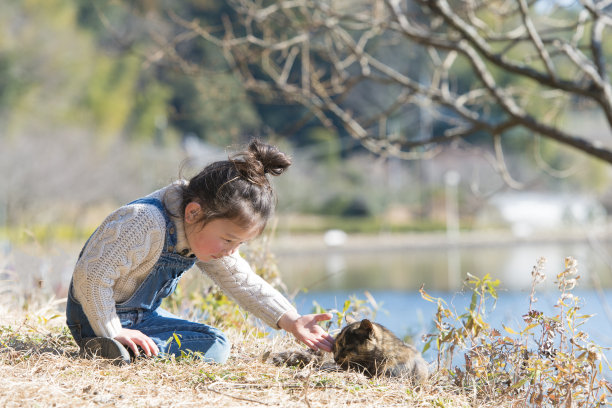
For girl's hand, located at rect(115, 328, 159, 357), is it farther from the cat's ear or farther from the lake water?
the lake water

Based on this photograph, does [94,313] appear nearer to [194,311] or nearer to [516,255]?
[194,311]

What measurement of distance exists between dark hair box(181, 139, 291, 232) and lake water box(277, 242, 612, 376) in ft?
3.92

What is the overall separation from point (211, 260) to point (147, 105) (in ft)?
88.8

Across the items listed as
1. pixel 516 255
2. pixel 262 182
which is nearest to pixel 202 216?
pixel 262 182

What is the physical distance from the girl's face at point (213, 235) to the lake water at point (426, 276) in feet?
4.10

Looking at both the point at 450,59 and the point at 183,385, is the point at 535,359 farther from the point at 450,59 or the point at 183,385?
the point at 450,59

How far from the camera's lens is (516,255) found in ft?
58.4

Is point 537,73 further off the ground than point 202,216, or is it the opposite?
point 537,73

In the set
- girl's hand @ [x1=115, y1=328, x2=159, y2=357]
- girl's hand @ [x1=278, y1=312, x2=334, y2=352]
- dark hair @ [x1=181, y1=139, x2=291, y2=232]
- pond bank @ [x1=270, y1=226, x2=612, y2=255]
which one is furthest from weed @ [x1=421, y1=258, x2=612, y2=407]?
pond bank @ [x1=270, y1=226, x2=612, y2=255]

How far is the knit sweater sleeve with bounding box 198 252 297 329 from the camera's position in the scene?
2867mm

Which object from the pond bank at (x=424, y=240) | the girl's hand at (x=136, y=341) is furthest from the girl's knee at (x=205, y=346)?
the pond bank at (x=424, y=240)

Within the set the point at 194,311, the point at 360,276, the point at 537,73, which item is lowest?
the point at 194,311

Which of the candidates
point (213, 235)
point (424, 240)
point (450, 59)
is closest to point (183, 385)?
point (213, 235)

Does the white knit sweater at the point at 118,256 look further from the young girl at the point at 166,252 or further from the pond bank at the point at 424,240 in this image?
the pond bank at the point at 424,240
